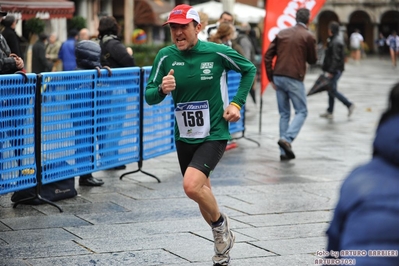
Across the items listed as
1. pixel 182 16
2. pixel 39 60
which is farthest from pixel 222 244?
pixel 39 60

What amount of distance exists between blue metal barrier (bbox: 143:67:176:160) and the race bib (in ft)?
12.1

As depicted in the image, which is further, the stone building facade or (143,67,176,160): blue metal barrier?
the stone building facade

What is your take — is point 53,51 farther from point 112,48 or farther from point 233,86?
point 112,48

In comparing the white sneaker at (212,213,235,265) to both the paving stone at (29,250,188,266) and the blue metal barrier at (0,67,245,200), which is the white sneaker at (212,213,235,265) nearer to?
the paving stone at (29,250,188,266)

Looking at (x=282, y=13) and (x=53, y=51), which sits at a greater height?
(x=282, y=13)

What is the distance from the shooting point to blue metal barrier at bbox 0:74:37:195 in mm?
6898

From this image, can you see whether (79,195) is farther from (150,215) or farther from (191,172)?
(191,172)

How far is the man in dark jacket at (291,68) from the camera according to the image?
1062cm

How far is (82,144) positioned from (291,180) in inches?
90.1

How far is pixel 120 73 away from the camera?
28.7 feet

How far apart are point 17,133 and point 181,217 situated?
1.55m

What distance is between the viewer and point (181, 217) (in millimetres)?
6949

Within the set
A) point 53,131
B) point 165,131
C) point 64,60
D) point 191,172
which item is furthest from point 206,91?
point 64,60

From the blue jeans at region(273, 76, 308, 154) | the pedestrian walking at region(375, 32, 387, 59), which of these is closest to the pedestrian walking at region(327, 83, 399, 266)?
the blue jeans at region(273, 76, 308, 154)
